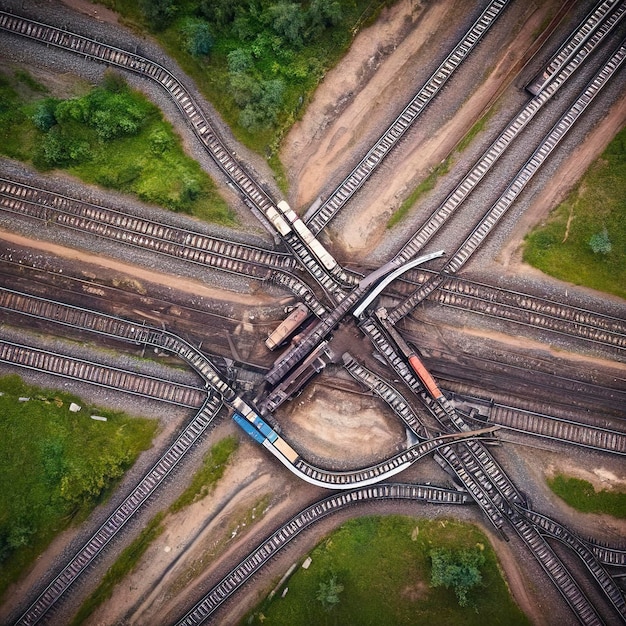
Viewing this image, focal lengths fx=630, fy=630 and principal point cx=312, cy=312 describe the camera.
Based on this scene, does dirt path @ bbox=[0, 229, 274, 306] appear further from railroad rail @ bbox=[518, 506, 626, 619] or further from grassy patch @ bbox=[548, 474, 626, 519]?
grassy patch @ bbox=[548, 474, 626, 519]

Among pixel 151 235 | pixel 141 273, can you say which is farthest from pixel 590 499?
pixel 151 235

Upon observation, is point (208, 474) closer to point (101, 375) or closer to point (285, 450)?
point (285, 450)

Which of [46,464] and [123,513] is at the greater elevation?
[46,464]

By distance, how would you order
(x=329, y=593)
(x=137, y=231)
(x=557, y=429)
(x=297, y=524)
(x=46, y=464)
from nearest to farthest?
(x=329, y=593)
(x=46, y=464)
(x=297, y=524)
(x=137, y=231)
(x=557, y=429)

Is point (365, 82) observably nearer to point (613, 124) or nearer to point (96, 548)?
point (613, 124)

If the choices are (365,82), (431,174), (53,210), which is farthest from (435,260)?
(53,210)

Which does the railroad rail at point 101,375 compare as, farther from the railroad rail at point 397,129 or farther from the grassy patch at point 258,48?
the grassy patch at point 258,48
